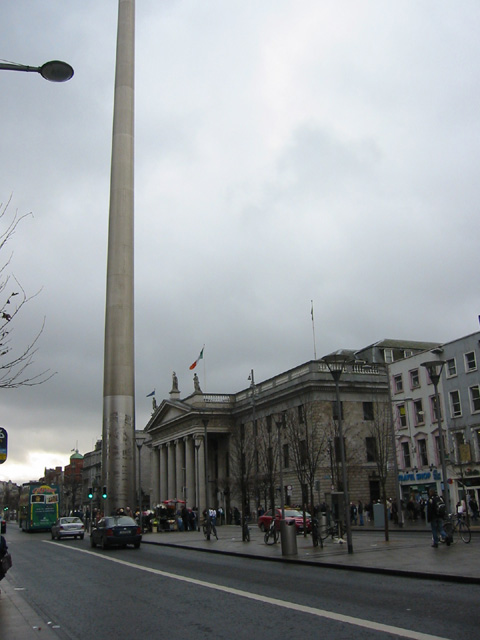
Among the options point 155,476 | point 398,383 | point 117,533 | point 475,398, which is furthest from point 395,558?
point 155,476

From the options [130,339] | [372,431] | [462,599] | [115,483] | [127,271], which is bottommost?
[462,599]

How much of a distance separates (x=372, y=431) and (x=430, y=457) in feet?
34.5

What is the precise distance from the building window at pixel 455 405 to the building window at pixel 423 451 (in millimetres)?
4890

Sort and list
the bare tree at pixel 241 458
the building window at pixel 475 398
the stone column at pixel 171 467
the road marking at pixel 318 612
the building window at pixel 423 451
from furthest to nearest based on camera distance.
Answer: the stone column at pixel 171 467 < the bare tree at pixel 241 458 < the building window at pixel 423 451 < the building window at pixel 475 398 < the road marking at pixel 318 612

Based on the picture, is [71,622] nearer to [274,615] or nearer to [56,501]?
[274,615]

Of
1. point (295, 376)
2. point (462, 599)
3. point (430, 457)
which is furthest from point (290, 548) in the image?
point (295, 376)

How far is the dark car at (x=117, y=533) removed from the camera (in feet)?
97.2

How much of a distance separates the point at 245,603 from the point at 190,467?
76141 millimetres

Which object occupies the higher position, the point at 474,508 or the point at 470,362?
the point at 470,362

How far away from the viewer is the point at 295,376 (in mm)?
70812

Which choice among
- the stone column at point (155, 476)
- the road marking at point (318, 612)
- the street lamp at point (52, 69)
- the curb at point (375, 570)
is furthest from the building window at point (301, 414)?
the street lamp at point (52, 69)

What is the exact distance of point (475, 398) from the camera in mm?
50031

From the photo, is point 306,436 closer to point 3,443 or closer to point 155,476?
point 155,476

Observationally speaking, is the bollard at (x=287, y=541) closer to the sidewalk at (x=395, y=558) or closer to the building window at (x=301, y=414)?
the sidewalk at (x=395, y=558)
